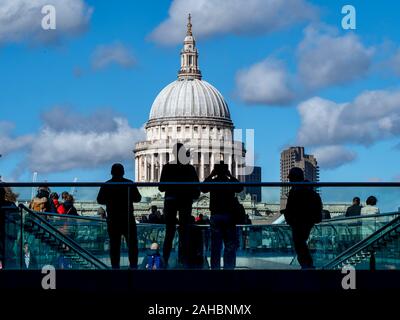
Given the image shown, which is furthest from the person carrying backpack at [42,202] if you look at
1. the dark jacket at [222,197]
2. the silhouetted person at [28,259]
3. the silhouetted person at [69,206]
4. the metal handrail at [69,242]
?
the dark jacket at [222,197]

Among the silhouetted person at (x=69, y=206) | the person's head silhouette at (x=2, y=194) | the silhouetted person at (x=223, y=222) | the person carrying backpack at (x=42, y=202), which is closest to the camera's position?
the silhouetted person at (x=223, y=222)

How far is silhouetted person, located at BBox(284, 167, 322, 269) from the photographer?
17453 millimetres

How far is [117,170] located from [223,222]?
1.69m

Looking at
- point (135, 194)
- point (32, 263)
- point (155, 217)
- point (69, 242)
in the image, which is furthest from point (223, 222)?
point (32, 263)

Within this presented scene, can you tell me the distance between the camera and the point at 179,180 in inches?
717

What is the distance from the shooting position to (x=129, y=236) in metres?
17.5

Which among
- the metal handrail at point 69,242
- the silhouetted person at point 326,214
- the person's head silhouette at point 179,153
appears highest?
the person's head silhouette at point 179,153

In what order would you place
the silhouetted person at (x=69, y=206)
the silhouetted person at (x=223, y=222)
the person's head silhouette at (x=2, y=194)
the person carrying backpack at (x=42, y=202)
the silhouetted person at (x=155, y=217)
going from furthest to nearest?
the person carrying backpack at (x=42, y=202) < the silhouetted person at (x=69, y=206) < the silhouetted person at (x=155, y=217) < the person's head silhouette at (x=2, y=194) < the silhouetted person at (x=223, y=222)

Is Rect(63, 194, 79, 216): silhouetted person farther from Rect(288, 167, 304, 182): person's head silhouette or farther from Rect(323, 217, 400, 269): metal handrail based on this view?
Rect(323, 217, 400, 269): metal handrail

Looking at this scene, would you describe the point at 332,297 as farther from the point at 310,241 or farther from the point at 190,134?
the point at 190,134

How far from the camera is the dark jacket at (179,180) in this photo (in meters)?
17.5

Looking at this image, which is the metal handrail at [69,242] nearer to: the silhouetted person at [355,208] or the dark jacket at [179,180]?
the dark jacket at [179,180]

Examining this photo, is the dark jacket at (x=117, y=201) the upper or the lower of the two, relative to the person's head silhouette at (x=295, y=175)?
lower
